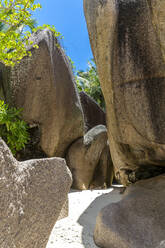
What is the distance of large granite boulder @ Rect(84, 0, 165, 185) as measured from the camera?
10.3ft

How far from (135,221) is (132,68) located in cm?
195

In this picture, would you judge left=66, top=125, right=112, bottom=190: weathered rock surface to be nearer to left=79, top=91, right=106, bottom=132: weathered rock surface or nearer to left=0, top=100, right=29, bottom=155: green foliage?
left=79, top=91, right=106, bottom=132: weathered rock surface

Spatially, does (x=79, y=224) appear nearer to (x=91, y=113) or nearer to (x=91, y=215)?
(x=91, y=215)

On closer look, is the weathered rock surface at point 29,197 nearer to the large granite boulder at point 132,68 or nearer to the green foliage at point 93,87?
the large granite boulder at point 132,68

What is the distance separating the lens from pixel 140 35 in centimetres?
322

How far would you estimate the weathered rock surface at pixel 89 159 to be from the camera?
6.68 m

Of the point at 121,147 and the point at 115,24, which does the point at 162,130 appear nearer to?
the point at 121,147

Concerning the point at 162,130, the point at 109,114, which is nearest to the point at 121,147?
the point at 109,114

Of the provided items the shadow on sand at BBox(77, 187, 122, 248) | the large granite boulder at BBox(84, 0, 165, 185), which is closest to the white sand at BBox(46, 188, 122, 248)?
the shadow on sand at BBox(77, 187, 122, 248)

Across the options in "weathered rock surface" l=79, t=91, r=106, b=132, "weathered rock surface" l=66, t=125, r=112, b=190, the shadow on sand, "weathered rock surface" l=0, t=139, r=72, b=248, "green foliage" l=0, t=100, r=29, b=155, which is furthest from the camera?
"weathered rock surface" l=79, t=91, r=106, b=132

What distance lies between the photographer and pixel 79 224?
332 cm

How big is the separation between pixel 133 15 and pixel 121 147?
1.90 m

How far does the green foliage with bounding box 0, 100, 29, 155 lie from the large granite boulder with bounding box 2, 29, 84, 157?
0.35m

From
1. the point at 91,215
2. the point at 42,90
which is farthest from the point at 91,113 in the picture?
the point at 91,215
